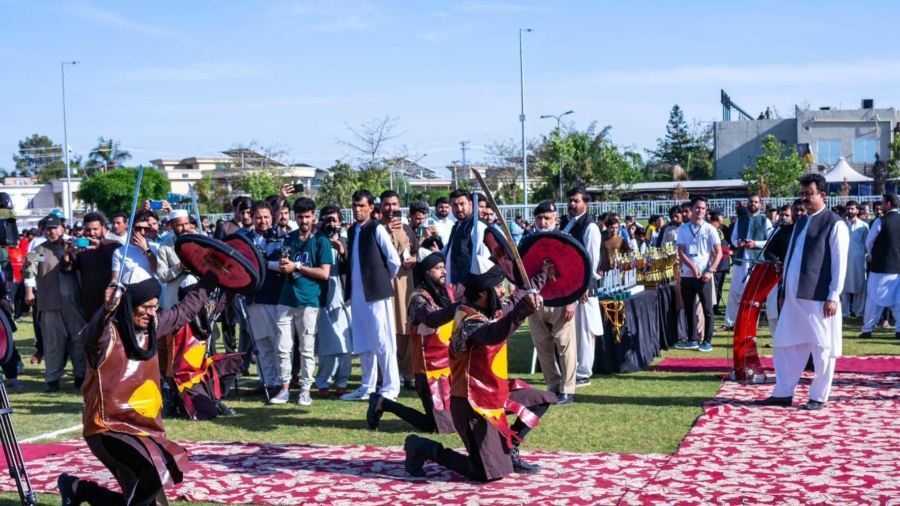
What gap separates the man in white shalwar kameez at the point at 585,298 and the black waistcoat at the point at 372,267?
1.75m

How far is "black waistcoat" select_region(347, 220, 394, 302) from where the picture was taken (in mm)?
8703

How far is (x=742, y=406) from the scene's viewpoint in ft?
26.9

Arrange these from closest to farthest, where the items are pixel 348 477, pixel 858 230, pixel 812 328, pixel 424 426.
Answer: pixel 348 477
pixel 424 426
pixel 812 328
pixel 858 230

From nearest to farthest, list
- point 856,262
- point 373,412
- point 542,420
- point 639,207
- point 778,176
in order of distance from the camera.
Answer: point 373,412 → point 542,420 → point 856,262 → point 639,207 → point 778,176

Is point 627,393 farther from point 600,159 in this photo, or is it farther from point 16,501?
point 600,159

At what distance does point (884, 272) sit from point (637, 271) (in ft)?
11.9

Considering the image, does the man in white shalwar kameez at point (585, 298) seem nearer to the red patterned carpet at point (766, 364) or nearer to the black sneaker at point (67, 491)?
the red patterned carpet at point (766, 364)

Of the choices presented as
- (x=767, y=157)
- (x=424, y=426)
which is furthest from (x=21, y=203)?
(x=424, y=426)

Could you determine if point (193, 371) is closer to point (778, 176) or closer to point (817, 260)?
point (817, 260)

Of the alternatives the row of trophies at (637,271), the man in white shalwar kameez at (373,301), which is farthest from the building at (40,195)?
the man in white shalwar kameez at (373,301)

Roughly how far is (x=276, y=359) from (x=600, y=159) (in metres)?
33.5

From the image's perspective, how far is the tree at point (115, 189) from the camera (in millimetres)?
52406

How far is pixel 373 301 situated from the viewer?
28.6 feet

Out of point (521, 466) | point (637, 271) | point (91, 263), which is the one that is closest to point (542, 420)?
point (521, 466)
